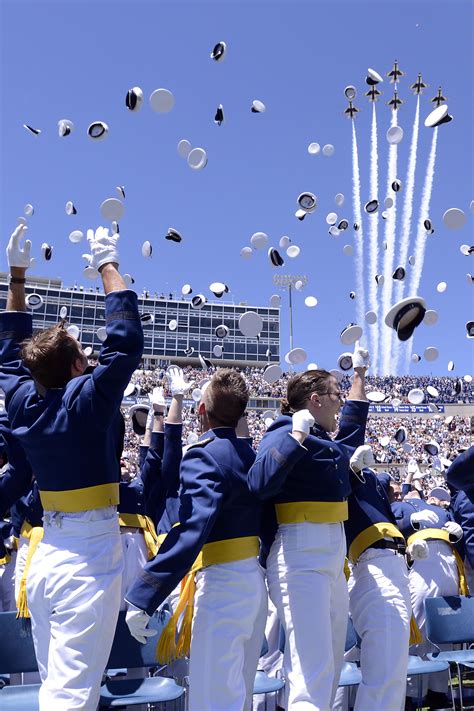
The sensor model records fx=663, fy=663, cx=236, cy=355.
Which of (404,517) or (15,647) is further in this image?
(404,517)

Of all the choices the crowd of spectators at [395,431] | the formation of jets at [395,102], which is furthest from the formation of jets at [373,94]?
the crowd of spectators at [395,431]

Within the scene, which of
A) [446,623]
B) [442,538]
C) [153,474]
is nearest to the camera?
[446,623]

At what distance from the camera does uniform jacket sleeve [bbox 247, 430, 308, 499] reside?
11.1ft

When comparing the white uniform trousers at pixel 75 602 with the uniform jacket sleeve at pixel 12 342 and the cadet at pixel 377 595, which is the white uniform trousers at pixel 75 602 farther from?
the cadet at pixel 377 595

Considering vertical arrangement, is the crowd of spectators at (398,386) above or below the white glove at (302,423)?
above

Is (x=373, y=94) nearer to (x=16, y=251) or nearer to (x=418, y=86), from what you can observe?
(x=418, y=86)

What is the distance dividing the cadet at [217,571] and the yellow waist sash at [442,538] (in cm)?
323

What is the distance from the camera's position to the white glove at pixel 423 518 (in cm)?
627

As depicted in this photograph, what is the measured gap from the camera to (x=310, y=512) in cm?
367

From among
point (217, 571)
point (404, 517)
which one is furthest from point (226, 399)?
point (404, 517)

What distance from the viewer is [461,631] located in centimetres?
543

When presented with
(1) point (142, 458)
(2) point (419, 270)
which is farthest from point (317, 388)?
(2) point (419, 270)

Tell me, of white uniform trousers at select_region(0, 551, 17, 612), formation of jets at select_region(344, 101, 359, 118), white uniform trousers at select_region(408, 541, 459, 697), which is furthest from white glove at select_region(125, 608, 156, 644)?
formation of jets at select_region(344, 101, 359, 118)

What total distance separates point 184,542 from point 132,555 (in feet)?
8.85
